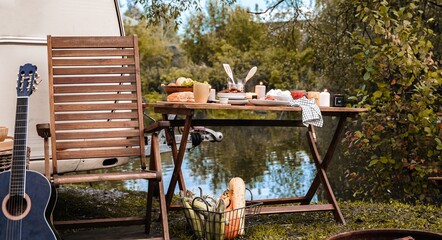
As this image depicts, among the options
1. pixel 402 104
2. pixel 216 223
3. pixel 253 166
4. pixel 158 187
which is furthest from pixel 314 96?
pixel 253 166

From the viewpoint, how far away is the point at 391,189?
6.84 metres

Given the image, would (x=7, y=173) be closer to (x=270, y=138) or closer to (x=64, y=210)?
(x=64, y=210)

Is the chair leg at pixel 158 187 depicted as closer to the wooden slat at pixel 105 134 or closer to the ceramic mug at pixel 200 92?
the wooden slat at pixel 105 134

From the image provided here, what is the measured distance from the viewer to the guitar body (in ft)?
11.4

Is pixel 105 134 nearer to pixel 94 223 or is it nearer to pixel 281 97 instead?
pixel 94 223

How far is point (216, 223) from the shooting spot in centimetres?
413

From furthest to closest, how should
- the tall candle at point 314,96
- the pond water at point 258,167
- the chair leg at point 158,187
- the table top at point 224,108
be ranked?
1. the pond water at point 258,167
2. the tall candle at point 314,96
3. the table top at point 224,108
4. the chair leg at point 158,187

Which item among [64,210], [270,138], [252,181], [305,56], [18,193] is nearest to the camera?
[18,193]

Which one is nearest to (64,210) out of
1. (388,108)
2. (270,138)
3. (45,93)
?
(45,93)

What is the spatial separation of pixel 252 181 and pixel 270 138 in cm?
760

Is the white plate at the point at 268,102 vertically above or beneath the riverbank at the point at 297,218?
above

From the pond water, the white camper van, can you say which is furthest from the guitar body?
the pond water

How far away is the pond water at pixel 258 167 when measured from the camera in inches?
405

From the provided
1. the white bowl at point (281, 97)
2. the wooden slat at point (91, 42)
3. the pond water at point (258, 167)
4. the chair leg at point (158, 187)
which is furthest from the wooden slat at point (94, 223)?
the pond water at point (258, 167)
